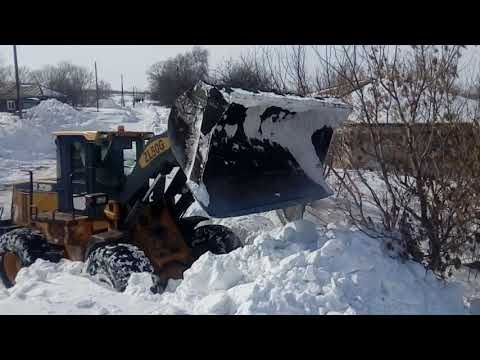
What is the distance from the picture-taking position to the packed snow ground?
11.9 ft

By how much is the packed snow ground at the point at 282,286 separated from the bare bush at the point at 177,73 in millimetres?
19463

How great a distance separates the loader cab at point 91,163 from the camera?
5.55m

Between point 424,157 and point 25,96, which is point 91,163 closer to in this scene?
point 424,157

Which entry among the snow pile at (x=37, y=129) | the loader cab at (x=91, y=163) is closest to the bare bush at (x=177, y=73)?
the snow pile at (x=37, y=129)

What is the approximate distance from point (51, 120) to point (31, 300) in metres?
26.1

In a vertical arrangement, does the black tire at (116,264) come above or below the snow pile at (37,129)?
above

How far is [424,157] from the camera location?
498 centimetres

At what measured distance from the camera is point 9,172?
1667cm

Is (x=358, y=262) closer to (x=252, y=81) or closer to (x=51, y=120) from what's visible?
(x=252, y=81)

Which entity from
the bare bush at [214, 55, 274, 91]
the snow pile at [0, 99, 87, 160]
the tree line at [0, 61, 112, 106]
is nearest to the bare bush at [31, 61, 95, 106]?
the tree line at [0, 61, 112, 106]

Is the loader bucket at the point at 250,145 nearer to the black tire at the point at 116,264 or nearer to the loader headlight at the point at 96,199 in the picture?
the black tire at the point at 116,264

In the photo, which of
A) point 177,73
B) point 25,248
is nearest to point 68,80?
point 177,73

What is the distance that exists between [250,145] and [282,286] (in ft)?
5.63

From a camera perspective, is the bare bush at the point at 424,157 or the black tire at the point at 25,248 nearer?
the bare bush at the point at 424,157
